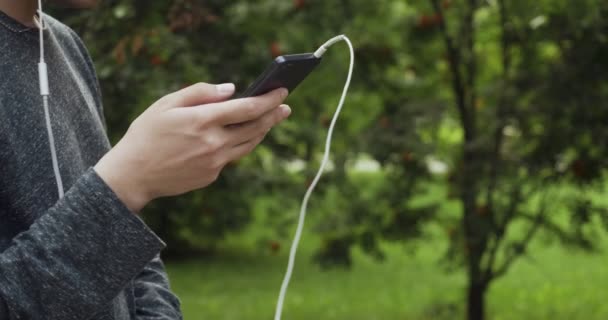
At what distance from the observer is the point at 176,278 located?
388 inches

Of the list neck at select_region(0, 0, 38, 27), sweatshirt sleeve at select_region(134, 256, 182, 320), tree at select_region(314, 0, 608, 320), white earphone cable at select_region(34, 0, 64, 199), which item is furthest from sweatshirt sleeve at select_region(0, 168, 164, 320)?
tree at select_region(314, 0, 608, 320)

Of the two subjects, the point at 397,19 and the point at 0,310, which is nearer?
the point at 0,310

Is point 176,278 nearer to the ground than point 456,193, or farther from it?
nearer to the ground

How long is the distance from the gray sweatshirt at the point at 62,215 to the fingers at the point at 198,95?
0.47 feet

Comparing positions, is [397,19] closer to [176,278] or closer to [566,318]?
[566,318]

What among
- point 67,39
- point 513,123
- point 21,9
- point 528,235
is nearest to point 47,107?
point 21,9

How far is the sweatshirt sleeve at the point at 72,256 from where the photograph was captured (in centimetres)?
115

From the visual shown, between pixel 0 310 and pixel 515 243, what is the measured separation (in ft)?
14.8

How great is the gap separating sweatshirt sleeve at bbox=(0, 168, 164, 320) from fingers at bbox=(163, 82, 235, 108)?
0.48 feet

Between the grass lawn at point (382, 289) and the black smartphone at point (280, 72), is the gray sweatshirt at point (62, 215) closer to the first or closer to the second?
the black smartphone at point (280, 72)

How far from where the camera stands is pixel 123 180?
1156 mm

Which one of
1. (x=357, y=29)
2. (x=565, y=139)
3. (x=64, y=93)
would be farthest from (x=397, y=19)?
(x=64, y=93)

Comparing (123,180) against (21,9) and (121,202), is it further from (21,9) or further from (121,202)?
(21,9)

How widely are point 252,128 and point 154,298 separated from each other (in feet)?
1.86
